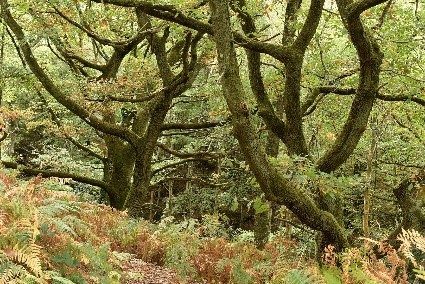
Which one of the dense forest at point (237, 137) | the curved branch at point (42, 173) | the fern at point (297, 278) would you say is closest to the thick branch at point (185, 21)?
the dense forest at point (237, 137)

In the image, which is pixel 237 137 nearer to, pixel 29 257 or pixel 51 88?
pixel 29 257

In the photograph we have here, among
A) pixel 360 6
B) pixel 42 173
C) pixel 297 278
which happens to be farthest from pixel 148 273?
pixel 42 173

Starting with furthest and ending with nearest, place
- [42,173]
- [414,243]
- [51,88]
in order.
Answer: [42,173] → [51,88] → [414,243]

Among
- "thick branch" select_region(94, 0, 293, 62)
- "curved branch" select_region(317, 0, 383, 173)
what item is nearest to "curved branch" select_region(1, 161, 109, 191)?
"thick branch" select_region(94, 0, 293, 62)

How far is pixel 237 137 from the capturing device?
21.5 feet

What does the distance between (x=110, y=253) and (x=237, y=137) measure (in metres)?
2.13

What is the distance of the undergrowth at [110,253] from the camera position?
3.94 m

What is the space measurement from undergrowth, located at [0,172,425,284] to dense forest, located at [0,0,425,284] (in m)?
0.02

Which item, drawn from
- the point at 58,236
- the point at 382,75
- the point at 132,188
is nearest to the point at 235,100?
the point at 58,236

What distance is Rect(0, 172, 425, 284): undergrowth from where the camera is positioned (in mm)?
3936

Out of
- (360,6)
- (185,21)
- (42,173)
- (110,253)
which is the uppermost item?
(360,6)

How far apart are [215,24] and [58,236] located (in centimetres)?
310

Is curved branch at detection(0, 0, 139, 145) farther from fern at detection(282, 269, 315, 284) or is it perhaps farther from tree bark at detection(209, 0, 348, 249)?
fern at detection(282, 269, 315, 284)

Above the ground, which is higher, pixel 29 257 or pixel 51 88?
pixel 51 88
